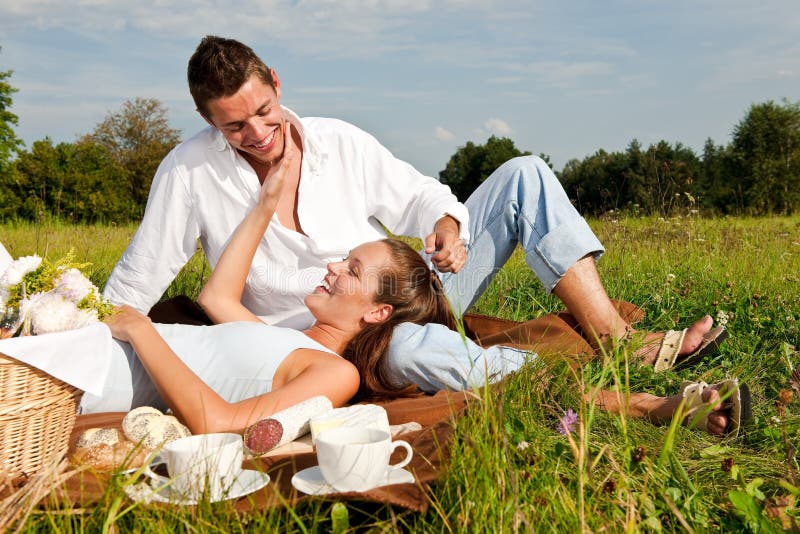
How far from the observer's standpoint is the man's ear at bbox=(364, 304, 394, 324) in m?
3.69

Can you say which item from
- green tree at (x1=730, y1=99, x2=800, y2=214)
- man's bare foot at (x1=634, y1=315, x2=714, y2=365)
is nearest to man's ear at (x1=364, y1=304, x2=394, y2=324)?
man's bare foot at (x1=634, y1=315, x2=714, y2=365)

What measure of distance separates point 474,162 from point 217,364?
50.8 meters

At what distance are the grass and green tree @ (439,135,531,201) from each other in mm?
45494

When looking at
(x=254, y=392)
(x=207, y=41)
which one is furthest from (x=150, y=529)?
(x=207, y=41)

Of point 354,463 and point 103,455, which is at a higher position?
point 354,463

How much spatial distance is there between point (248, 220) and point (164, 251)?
599mm

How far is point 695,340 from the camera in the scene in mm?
3951

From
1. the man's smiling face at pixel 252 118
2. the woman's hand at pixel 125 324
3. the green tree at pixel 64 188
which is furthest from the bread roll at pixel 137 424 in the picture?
the green tree at pixel 64 188

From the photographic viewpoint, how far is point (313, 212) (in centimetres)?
429

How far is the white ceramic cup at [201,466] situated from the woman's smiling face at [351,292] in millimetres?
1569

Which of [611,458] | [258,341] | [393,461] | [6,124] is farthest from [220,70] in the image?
[6,124]

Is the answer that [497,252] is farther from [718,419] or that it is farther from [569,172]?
[569,172]

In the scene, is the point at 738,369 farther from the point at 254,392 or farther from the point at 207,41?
the point at 207,41

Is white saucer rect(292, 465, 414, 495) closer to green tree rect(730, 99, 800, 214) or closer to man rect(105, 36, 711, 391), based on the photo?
man rect(105, 36, 711, 391)
